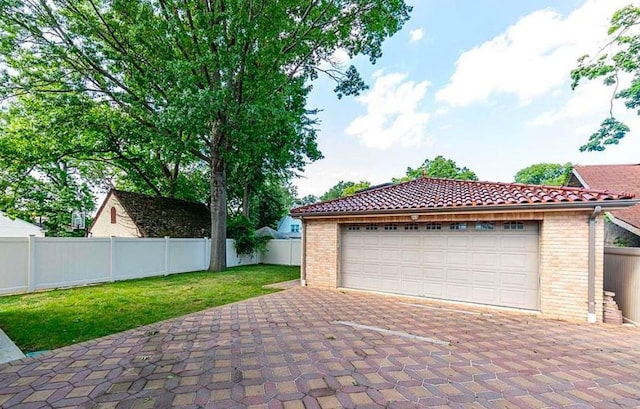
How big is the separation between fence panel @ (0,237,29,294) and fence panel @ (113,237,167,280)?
2323 millimetres

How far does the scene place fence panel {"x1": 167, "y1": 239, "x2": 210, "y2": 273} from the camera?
12.4m

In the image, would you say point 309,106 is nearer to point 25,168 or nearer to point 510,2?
point 510,2

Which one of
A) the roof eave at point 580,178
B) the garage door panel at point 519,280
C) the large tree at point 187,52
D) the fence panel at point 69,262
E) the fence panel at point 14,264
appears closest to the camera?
the garage door panel at point 519,280

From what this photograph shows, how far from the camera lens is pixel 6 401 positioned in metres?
2.97

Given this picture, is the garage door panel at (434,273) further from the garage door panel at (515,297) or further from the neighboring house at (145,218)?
the neighboring house at (145,218)

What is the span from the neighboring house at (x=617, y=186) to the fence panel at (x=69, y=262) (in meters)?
15.6

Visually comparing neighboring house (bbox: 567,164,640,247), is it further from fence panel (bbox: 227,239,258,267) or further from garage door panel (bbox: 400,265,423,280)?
fence panel (bbox: 227,239,258,267)

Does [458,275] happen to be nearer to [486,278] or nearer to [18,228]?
[486,278]

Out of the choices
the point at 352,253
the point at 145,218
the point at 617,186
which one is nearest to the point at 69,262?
the point at 145,218

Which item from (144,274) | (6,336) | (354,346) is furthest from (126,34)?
(354,346)

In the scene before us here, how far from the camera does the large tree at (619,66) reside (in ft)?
36.5

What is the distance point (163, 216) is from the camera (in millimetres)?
15781

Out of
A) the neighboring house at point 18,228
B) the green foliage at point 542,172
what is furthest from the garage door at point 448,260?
the green foliage at point 542,172

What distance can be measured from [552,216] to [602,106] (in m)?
10.7
